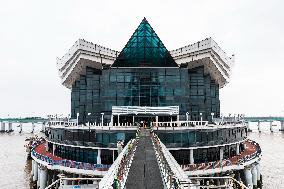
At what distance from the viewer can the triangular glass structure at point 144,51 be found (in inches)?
2844

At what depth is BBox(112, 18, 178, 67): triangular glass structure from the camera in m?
72.2

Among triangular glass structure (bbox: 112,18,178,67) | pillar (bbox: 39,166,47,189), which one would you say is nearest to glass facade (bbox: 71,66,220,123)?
triangular glass structure (bbox: 112,18,178,67)

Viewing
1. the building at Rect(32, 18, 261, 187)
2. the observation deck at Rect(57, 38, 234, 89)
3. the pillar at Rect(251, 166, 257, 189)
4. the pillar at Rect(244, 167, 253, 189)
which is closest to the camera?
the building at Rect(32, 18, 261, 187)

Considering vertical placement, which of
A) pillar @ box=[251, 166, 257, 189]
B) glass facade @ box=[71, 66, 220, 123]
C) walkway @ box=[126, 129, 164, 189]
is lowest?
pillar @ box=[251, 166, 257, 189]

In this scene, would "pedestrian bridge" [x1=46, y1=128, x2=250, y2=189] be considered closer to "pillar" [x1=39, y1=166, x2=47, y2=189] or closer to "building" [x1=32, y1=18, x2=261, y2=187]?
"building" [x1=32, y1=18, x2=261, y2=187]

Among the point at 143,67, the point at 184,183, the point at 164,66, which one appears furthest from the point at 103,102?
the point at 184,183

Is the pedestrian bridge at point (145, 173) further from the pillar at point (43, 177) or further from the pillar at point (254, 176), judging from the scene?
the pillar at point (254, 176)

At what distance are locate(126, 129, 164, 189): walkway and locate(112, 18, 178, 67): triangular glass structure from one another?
1509 inches

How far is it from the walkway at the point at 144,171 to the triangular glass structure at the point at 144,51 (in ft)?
126

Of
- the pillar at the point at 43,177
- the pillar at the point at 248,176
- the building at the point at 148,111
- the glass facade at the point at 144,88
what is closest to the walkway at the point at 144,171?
the building at the point at 148,111

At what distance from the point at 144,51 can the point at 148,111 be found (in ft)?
50.8

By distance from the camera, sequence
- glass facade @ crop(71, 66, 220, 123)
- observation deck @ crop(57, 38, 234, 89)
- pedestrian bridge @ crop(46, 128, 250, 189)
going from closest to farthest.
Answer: pedestrian bridge @ crop(46, 128, 250, 189) → glass facade @ crop(71, 66, 220, 123) → observation deck @ crop(57, 38, 234, 89)

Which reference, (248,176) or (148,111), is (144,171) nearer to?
(248,176)

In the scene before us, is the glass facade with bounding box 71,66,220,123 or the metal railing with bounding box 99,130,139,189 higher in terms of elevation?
the glass facade with bounding box 71,66,220,123
